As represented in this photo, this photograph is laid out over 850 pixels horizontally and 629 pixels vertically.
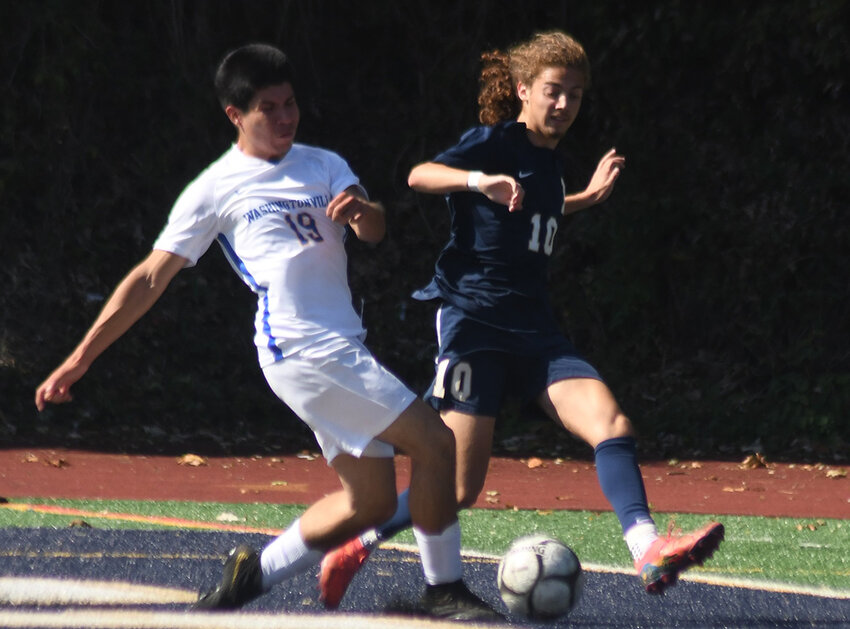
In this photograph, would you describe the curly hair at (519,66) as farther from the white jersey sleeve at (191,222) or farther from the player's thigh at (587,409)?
the white jersey sleeve at (191,222)

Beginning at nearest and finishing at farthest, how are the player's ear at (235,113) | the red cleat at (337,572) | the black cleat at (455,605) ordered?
the black cleat at (455,605) < the player's ear at (235,113) < the red cleat at (337,572)

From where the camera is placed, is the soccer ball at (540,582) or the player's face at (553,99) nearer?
the soccer ball at (540,582)

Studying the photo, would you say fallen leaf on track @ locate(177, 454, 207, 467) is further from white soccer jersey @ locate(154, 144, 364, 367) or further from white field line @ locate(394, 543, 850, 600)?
white soccer jersey @ locate(154, 144, 364, 367)

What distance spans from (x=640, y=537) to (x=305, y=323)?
1.22 meters

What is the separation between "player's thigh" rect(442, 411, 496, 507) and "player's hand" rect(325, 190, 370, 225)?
0.96m

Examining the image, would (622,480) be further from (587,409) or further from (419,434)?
(419,434)

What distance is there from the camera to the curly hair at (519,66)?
486 centimetres

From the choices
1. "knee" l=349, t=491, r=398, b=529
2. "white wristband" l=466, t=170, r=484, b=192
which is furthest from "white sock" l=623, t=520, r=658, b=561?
"white wristband" l=466, t=170, r=484, b=192

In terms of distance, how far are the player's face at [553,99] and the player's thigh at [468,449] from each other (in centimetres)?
103

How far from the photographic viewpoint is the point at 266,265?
4.16 m

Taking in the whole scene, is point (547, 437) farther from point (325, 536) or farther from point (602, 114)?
point (325, 536)

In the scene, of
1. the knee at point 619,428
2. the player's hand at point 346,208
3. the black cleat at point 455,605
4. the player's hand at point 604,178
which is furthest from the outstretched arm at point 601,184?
the black cleat at point 455,605

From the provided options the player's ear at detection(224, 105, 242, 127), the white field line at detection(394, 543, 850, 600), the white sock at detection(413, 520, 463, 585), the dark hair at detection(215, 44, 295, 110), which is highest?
the dark hair at detection(215, 44, 295, 110)

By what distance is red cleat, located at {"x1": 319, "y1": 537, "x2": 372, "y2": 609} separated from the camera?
177 inches
